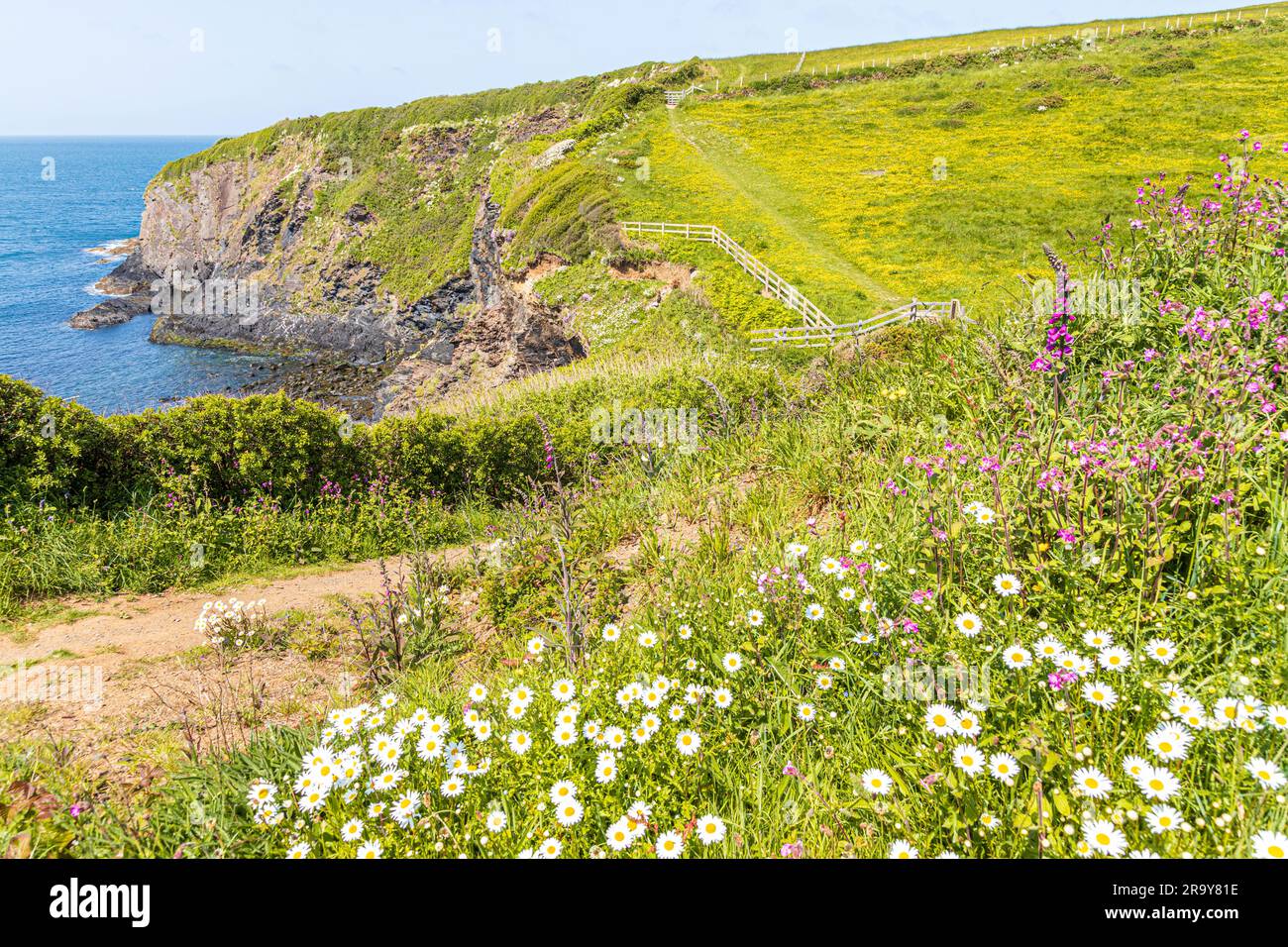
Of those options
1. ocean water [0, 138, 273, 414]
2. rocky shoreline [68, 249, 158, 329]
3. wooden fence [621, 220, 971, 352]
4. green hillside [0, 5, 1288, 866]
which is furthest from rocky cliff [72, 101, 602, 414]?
green hillside [0, 5, 1288, 866]

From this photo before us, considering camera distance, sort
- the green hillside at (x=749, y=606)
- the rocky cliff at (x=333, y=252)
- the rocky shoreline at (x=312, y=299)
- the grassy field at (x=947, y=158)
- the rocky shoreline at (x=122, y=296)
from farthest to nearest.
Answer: the rocky shoreline at (x=122, y=296) < the rocky cliff at (x=333, y=252) < the rocky shoreline at (x=312, y=299) < the grassy field at (x=947, y=158) < the green hillside at (x=749, y=606)

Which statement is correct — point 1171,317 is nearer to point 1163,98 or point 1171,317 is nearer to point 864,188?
point 864,188

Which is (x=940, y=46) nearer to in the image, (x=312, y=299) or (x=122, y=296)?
(x=312, y=299)

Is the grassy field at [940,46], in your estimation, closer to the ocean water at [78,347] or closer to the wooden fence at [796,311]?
the wooden fence at [796,311]

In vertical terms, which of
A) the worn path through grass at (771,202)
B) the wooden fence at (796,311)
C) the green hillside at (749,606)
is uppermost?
the worn path through grass at (771,202)

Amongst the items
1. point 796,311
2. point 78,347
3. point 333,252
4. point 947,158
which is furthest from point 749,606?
point 333,252

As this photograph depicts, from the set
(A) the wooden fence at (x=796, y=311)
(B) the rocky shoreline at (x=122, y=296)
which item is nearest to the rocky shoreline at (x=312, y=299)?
(B) the rocky shoreline at (x=122, y=296)

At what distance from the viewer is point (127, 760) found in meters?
4.93

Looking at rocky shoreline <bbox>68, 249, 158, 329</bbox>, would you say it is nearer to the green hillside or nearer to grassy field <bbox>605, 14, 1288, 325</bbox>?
grassy field <bbox>605, 14, 1288, 325</bbox>

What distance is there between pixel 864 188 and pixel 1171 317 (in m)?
35.0

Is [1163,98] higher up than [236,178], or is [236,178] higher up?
[236,178]

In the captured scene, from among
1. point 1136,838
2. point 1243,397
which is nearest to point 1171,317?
point 1243,397

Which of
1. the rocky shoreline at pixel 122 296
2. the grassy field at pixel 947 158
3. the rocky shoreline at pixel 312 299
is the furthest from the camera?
the rocky shoreline at pixel 122 296

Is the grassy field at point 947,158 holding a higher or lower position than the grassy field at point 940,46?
lower
